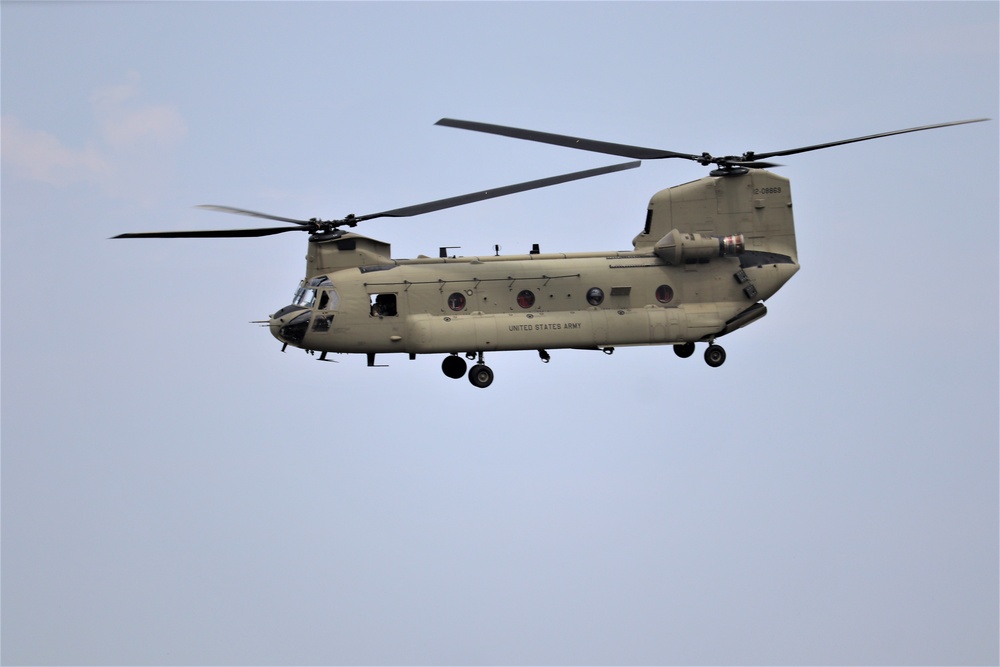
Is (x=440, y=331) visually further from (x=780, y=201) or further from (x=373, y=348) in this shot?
(x=780, y=201)

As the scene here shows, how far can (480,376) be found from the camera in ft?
118

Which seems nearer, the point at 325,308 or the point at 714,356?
the point at 325,308

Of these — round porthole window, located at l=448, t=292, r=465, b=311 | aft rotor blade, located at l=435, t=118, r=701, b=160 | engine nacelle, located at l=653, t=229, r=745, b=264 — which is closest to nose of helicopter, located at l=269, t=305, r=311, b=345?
round porthole window, located at l=448, t=292, r=465, b=311

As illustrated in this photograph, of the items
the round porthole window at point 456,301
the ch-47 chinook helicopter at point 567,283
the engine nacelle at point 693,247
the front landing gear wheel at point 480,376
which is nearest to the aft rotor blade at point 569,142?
the ch-47 chinook helicopter at point 567,283

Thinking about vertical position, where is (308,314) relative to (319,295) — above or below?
below

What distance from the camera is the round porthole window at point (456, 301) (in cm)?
3531

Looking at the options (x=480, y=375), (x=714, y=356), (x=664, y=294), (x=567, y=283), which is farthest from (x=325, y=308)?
(x=714, y=356)

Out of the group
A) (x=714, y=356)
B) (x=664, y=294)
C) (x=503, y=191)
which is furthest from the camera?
→ (x=714, y=356)

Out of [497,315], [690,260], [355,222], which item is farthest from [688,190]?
[355,222]

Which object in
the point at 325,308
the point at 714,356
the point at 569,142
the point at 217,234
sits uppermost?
the point at 569,142

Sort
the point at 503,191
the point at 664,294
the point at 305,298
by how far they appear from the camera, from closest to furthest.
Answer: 1. the point at 503,191
2. the point at 305,298
3. the point at 664,294

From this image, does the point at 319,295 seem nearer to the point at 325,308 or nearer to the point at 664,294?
the point at 325,308

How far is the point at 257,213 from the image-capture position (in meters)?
34.6

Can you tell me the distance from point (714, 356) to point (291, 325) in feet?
41.4
